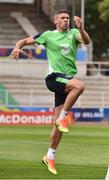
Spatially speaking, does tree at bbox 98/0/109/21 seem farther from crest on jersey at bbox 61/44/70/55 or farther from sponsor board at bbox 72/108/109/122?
crest on jersey at bbox 61/44/70/55

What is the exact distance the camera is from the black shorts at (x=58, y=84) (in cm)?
1145

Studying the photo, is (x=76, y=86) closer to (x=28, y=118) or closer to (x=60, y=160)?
(x=60, y=160)

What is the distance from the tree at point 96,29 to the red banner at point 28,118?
59.2 feet

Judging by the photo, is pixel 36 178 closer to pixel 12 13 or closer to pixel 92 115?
pixel 92 115

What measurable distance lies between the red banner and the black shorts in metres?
19.8

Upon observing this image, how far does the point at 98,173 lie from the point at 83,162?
200cm

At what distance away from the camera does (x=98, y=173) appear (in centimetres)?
1128

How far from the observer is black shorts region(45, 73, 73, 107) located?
37.6 feet

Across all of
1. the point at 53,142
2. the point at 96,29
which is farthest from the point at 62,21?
the point at 96,29

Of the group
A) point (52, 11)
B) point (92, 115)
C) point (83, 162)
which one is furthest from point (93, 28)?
point (83, 162)

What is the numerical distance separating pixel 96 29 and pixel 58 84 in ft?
133

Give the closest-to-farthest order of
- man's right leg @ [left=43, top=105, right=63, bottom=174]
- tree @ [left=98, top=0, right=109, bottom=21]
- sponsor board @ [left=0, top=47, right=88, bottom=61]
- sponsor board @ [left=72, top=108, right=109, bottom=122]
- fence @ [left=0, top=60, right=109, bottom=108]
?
man's right leg @ [left=43, top=105, right=63, bottom=174], sponsor board @ [left=72, top=108, right=109, bottom=122], fence @ [left=0, top=60, right=109, bottom=108], sponsor board @ [left=0, top=47, right=88, bottom=61], tree @ [left=98, top=0, right=109, bottom=21]

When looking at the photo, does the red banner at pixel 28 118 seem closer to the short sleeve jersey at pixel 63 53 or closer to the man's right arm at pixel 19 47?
the man's right arm at pixel 19 47

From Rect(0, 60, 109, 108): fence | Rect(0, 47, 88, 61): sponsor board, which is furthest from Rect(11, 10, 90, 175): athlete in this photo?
Rect(0, 47, 88, 61): sponsor board
